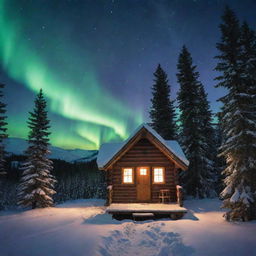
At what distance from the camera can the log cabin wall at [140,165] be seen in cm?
1388

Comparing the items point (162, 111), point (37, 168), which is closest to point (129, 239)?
point (37, 168)

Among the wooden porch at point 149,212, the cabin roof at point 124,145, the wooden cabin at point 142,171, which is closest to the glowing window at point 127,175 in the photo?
the wooden cabin at point 142,171

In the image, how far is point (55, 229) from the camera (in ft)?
28.2

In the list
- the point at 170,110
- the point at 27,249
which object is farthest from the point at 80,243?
the point at 170,110

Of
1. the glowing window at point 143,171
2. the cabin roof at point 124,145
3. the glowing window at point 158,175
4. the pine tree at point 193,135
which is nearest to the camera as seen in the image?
the cabin roof at point 124,145

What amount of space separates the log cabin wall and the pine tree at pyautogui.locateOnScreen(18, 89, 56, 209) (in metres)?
7.47

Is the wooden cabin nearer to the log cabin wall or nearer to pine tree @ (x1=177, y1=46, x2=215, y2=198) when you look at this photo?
the log cabin wall

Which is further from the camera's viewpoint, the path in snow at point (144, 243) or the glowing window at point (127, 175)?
the glowing window at point (127, 175)

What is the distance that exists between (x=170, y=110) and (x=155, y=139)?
13.9m

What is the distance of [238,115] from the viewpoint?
10750mm

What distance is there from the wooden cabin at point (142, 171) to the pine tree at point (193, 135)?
6999 millimetres

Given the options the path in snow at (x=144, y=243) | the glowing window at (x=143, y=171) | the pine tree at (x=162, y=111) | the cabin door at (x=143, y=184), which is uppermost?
the pine tree at (x=162, y=111)

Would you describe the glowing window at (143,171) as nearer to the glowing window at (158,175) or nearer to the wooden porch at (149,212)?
the glowing window at (158,175)

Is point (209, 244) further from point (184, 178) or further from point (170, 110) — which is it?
point (170, 110)
